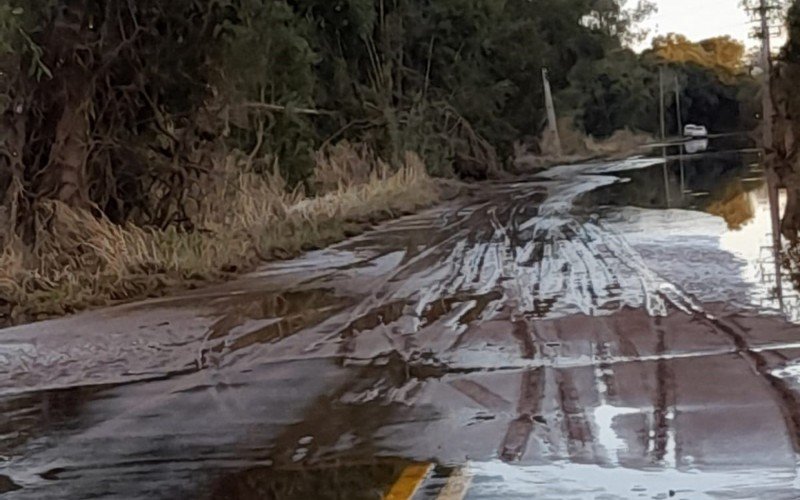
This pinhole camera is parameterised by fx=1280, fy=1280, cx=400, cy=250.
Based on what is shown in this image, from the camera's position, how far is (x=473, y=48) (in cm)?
3909

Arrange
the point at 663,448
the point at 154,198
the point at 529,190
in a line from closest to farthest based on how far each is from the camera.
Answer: the point at 663,448 → the point at 154,198 → the point at 529,190

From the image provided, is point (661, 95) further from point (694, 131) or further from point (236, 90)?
point (236, 90)

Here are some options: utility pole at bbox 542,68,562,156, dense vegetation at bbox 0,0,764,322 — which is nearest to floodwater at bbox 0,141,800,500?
dense vegetation at bbox 0,0,764,322

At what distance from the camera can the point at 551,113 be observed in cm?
5641

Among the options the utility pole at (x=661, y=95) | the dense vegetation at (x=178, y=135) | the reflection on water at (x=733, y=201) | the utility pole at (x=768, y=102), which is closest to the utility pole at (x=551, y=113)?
the reflection on water at (x=733, y=201)

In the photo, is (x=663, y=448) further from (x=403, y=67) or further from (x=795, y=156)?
(x=403, y=67)

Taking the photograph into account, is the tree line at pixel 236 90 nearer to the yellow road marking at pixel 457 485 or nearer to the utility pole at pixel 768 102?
the utility pole at pixel 768 102

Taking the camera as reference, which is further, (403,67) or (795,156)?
(403,67)

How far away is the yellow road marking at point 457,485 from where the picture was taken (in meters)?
5.98

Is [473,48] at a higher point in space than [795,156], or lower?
higher

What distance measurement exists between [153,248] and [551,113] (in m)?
42.0

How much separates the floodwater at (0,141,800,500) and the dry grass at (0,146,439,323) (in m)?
0.71

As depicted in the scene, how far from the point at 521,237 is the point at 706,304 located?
26.1 ft

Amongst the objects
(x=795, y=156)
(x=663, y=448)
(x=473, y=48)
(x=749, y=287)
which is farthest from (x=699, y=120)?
(x=663, y=448)
